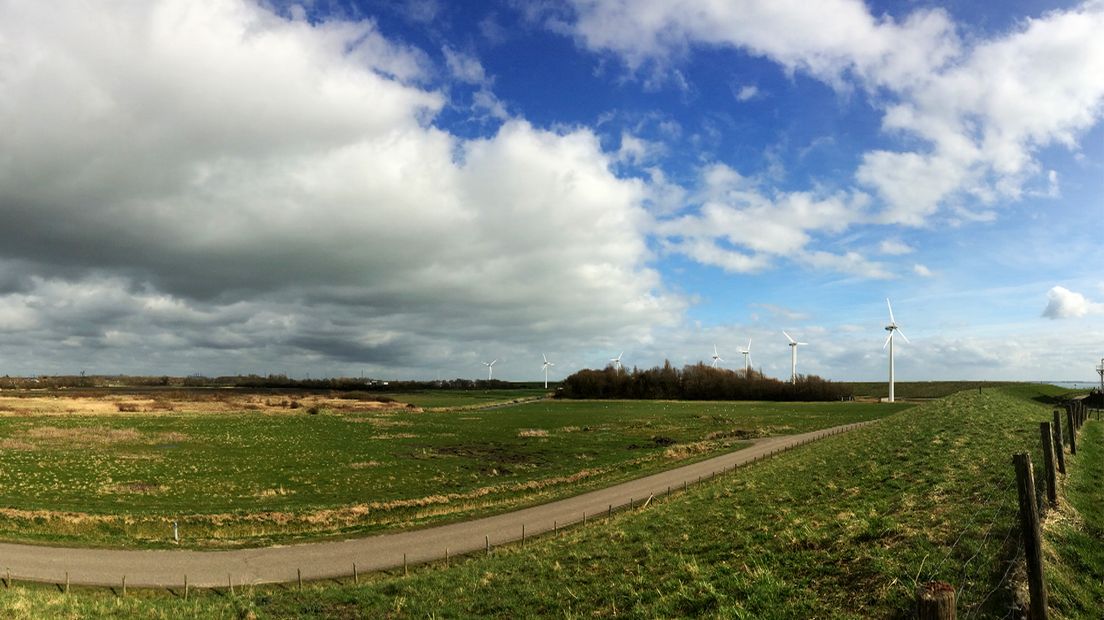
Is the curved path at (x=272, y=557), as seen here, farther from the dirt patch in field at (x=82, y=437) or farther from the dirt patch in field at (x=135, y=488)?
the dirt patch in field at (x=82, y=437)

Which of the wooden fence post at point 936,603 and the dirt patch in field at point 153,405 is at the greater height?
the wooden fence post at point 936,603

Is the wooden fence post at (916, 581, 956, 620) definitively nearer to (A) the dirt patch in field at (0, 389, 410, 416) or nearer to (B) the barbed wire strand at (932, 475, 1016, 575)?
(B) the barbed wire strand at (932, 475, 1016, 575)

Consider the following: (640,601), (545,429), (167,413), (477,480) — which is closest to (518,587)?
(640,601)

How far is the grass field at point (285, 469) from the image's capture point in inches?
1479

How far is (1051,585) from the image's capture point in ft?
36.9

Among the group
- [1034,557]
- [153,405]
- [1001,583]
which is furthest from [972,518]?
[153,405]

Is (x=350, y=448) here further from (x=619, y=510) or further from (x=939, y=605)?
(x=939, y=605)

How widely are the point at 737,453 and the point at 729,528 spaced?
49592 millimetres

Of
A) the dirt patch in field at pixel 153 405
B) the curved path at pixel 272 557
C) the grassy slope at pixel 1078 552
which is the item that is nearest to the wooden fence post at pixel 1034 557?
the grassy slope at pixel 1078 552

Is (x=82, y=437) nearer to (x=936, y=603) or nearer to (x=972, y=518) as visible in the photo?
(x=972, y=518)

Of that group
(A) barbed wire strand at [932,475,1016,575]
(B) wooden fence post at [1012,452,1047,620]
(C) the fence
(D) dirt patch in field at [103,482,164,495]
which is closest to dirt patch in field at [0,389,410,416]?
(D) dirt patch in field at [103,482,164,495]

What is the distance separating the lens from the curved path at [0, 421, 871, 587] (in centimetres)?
2694

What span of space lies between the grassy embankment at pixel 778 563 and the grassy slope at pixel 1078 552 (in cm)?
5

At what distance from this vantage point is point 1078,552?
13117mm
